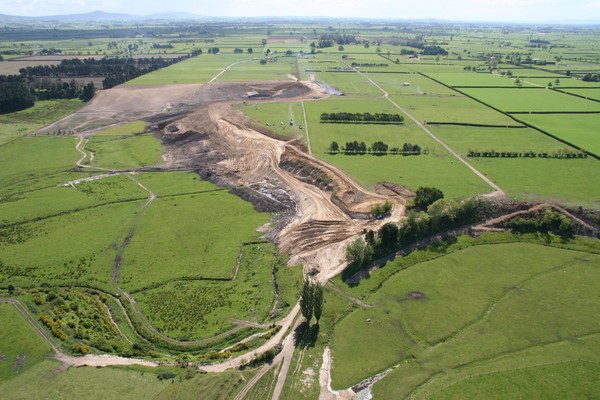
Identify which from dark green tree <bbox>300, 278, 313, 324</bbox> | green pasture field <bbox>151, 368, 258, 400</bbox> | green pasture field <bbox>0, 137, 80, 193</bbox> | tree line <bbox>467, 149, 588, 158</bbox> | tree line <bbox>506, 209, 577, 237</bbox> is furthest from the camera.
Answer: tree line <bbox>467, 149, 588, 158</bbox>

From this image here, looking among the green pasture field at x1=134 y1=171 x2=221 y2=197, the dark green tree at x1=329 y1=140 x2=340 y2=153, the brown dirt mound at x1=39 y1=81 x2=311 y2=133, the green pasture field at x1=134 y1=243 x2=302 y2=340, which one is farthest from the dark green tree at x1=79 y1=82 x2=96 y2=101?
the green pasture field at x1=134 y1=243 x2=302 y2=340

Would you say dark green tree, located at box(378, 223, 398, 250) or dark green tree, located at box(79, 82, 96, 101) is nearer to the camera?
dark green tree, located at box(378, 223, 398, 250)

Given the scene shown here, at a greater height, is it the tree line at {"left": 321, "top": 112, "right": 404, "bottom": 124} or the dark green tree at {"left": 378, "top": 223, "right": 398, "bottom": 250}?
the tree line at {"left": 321, "top": 112, "right": 404, "bottom": 124}

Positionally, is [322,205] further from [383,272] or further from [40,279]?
[40,279]

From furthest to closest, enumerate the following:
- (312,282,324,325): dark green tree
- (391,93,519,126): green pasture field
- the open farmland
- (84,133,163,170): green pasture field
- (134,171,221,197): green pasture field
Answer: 1. (391,93,519,126): green pasture field
2. (84,133,163,170): green pasture field
3. (134,171,221,197): green pasture field
4. (312,282,324,325): dark green tree
5. the open farmland

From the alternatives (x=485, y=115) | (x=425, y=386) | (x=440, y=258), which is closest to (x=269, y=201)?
(x=440, y=258)

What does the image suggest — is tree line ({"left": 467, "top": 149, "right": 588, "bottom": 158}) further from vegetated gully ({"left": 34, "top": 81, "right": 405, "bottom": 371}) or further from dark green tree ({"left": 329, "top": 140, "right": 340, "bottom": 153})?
vegetated gully ({"left": 34, "top": 81, "right": 405, "bottom": 371})

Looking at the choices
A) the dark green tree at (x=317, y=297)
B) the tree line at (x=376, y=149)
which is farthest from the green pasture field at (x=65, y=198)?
the dark green tree at (x=317, y=297)
